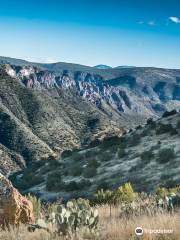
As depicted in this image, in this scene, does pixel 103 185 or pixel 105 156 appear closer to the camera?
pixel 103 185

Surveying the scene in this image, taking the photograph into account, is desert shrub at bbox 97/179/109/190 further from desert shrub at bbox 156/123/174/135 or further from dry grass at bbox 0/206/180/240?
dry grass at bbox 0/206/180/240

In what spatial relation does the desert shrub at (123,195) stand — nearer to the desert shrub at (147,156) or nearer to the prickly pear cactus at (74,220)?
the prickly pear cactus at (74,220)

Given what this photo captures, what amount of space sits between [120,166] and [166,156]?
132 inches

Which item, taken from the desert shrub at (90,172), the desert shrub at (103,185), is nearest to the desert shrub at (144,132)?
the desert shrub at (90,172)

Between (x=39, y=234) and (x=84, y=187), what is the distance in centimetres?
2038

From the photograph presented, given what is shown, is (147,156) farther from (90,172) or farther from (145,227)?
(145,227)

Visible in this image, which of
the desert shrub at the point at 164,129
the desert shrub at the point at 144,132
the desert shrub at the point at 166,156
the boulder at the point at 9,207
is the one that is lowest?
the desert shrub at the point at 166,156

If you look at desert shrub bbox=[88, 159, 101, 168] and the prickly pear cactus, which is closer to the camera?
the prickly pear cactus

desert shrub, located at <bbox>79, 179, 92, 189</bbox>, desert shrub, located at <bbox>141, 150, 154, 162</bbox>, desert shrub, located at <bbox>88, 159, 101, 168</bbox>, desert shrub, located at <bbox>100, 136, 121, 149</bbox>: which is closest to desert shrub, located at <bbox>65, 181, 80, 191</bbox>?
desert shrub, located at <bbox>79, 179, 92, 189</bbox>

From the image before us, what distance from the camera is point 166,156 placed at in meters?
28.2

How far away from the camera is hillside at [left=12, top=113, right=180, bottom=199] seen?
25.9 meters

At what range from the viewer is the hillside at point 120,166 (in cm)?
2592

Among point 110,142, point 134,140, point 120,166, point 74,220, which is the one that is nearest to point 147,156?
point 120,166

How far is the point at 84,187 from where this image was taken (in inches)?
1097
